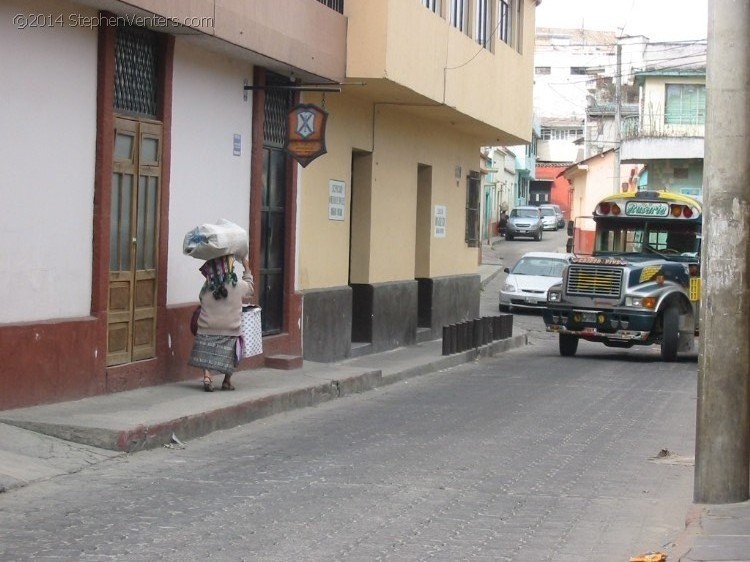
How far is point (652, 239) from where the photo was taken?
22.8 metres

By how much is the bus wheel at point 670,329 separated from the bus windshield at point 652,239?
139 cm

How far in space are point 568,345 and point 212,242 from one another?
11423 mm

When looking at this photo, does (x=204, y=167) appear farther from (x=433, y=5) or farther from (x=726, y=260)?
(x=726, y=260)

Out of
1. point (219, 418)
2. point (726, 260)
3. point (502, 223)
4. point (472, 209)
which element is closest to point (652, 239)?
point (472, 209)

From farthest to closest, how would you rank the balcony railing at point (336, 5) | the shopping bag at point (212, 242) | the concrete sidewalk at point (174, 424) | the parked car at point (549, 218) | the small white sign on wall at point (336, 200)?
1. the parked car at point (549, 218)
2. the small white sign on wall at point (336, 200)
3. the balcony railing at point (336, 5)
4. the shopping bag at point (212, 242)
5. the concrete sidewalk at point (174, 424)

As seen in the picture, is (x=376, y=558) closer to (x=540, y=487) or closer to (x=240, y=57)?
(x=540, y=487)

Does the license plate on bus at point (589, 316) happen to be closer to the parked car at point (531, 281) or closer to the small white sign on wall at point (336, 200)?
the small white sign on wall at point (336, 200)

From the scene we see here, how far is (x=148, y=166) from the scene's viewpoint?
13.1 m

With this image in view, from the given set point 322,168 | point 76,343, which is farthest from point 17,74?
point 322,168

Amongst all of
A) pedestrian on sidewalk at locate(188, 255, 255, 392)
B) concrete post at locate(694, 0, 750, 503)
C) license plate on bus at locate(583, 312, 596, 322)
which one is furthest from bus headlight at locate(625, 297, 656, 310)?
concrete post at locate(694, 0, 750, 503)

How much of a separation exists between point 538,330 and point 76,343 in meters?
20.1

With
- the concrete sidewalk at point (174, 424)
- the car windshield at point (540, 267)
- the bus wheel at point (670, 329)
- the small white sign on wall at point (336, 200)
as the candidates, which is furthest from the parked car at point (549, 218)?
the concrete sidewalk at point (174, 424)

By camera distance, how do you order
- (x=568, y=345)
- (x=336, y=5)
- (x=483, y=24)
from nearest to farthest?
(x=336, y=5), (x=568, y=345), (x=483, y=24)

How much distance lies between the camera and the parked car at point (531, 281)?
111 ft
